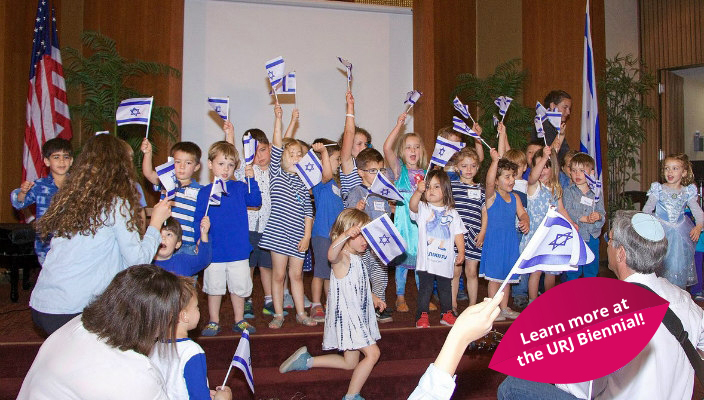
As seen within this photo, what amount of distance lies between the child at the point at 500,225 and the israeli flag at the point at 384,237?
1.41m

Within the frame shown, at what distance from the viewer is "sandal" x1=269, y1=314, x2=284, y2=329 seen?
450cm

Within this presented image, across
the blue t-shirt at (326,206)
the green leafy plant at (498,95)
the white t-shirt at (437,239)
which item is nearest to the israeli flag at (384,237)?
the white t-shirt at (437,239)

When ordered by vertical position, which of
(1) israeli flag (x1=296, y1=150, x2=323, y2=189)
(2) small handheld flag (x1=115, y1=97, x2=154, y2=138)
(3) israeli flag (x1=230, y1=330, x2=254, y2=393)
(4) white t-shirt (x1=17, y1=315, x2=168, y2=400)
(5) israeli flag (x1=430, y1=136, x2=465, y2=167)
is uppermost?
(2) small handheld flag (x1=115, y1=97, x2=154, y2=138)

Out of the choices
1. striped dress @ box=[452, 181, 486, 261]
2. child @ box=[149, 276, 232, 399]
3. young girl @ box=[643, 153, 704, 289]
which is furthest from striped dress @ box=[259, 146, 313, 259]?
young girl @ box=[643, 153, 704, 289]

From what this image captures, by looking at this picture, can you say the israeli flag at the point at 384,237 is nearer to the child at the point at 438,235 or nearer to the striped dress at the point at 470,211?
the child at the point at 438,235

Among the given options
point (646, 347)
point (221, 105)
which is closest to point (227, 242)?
point (221, 105)

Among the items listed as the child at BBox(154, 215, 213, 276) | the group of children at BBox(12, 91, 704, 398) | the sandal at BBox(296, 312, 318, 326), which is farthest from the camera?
the sandal at BBox(296, 312, 318, 326)

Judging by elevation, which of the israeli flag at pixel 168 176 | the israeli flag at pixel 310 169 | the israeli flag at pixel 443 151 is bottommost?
the israeli flag at pixel 168 176

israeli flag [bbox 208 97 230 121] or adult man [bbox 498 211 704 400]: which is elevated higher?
israeli flag [bbox 208 97 230 121]

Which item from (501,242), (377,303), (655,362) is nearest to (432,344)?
(377,303)

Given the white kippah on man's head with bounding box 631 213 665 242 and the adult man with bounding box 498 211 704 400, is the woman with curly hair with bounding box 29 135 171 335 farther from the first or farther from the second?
the white kippah on man's head with bounding box 631 213 665 242

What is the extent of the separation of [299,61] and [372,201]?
3449 mm

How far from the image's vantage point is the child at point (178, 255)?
3.80 meters

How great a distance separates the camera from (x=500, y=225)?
5.01 meters
